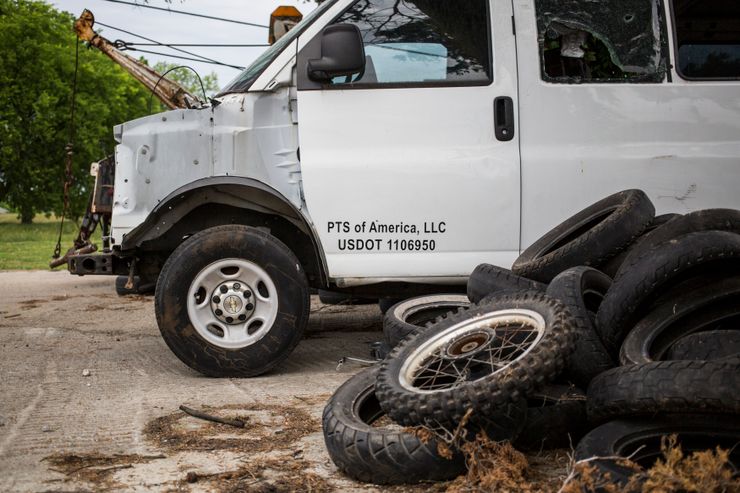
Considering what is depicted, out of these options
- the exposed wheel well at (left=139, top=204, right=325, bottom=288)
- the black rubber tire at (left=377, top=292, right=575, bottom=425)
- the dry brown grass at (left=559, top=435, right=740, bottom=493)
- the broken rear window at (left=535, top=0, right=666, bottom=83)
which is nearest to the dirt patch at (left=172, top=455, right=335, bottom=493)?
the black rubber tire at (left=377, top=292, right=575, bottom=425)

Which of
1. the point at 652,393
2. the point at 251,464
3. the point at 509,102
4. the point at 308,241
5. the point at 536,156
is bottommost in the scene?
the point at 251,464

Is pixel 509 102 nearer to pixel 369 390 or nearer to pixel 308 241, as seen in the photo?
pixel 308 241

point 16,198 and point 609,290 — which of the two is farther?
point 16,198

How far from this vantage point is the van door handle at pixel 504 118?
5496 mm

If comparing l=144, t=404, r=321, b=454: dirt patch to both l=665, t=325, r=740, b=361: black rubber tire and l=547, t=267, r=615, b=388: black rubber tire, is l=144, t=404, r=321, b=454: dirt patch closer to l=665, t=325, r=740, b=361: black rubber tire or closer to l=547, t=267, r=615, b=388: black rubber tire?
l=547, t=267, r=615, b=388: black rubber tire

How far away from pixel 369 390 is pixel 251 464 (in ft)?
2.19

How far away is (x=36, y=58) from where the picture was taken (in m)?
40.3

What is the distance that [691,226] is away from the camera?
4395mm

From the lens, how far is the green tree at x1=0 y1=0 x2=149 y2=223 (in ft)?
124

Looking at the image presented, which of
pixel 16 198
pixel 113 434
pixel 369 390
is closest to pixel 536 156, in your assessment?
pixel 369 390

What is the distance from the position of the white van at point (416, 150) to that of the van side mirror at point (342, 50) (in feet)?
0.28

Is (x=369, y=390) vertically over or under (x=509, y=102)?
under

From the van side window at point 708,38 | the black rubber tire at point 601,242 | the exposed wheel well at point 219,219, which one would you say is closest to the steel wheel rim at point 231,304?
the exposed wheel well at point 219,219

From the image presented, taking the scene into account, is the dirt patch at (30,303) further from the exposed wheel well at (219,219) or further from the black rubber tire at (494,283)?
the black rubber tire at (494,283)
